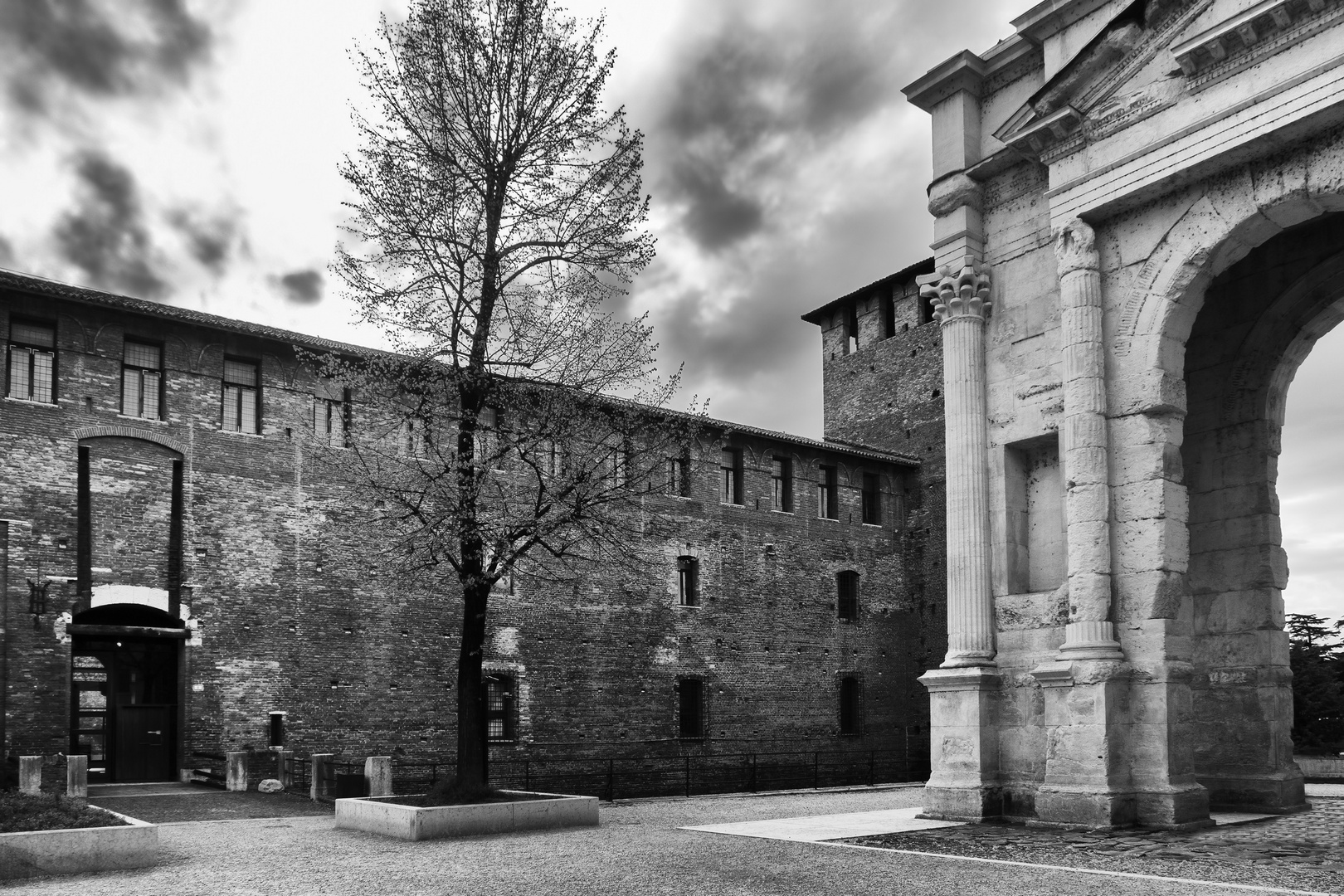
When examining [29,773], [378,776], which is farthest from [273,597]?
[29,773]

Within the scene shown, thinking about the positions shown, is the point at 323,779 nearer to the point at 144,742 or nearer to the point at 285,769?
the point at 285,769

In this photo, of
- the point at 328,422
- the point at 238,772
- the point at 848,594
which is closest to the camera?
the point at 238,772

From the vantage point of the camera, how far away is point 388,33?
49.8 feet

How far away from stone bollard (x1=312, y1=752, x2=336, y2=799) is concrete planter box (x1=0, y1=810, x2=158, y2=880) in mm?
7983

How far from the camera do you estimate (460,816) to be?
44.1 ft

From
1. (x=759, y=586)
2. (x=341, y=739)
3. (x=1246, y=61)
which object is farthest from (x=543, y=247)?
(x=759, y=586)

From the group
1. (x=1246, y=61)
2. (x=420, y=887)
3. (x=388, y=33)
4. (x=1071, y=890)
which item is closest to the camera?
(x=1071, y=890)

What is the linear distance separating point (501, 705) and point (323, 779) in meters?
6.93

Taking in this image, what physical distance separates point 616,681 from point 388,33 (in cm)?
1709

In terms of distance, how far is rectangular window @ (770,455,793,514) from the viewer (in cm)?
3200

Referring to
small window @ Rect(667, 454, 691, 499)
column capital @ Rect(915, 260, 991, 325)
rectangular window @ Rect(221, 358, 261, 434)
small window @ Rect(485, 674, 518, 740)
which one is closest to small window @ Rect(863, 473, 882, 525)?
small window @ Rect(667, 454, 691, 499)

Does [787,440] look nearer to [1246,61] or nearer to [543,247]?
[543,247]

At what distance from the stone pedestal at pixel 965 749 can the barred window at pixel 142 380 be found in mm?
15493

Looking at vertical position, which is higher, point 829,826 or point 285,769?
point 829,826
